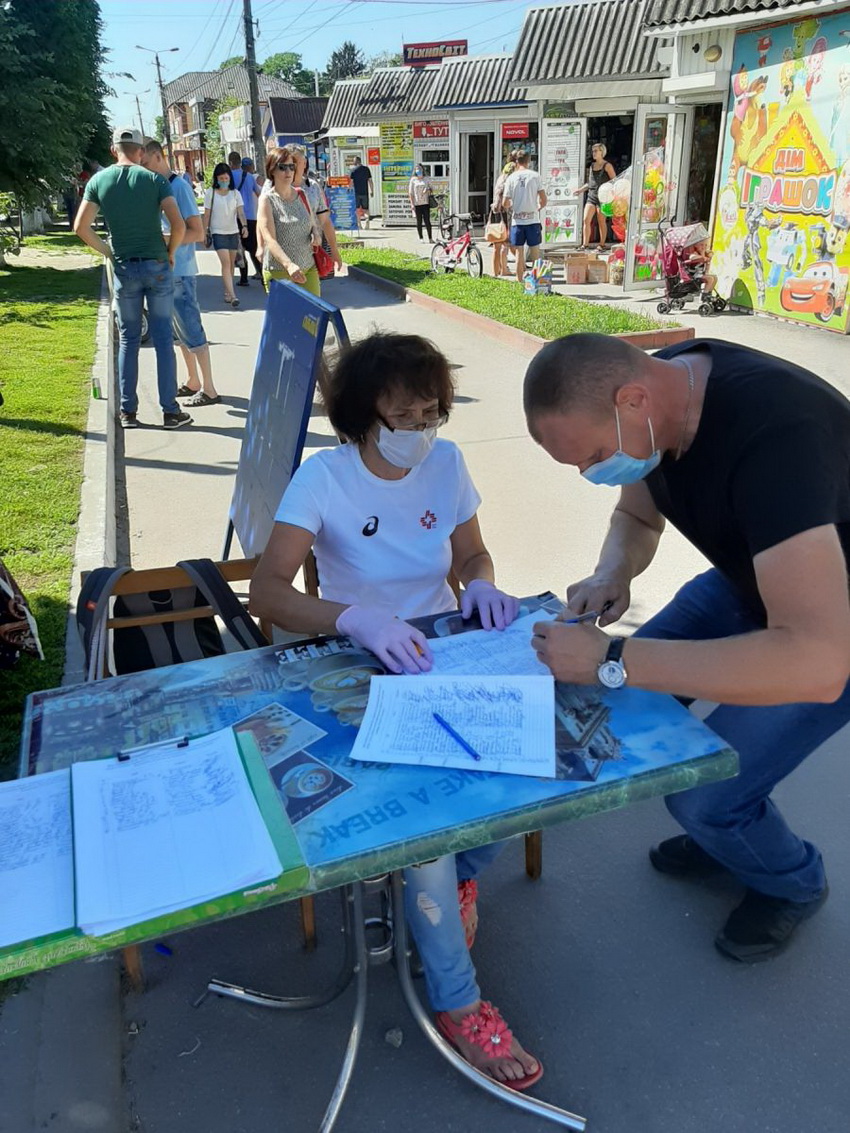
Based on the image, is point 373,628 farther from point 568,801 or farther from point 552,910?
point 552,910

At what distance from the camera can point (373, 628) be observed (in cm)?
196

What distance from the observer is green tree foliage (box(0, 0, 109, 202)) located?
1714 centimetres

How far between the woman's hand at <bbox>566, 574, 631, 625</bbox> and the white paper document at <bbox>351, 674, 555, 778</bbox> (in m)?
0.41

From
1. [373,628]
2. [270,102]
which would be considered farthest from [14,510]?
[270,102]

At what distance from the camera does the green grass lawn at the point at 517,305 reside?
927cm

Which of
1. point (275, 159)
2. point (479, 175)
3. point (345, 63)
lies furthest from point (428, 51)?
point (345, 63)

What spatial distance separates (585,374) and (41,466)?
4938 mm

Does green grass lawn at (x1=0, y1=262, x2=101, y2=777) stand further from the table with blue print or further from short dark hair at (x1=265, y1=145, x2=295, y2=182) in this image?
short dark hair at (x1=265, y1=145, x2=295, y2=182)

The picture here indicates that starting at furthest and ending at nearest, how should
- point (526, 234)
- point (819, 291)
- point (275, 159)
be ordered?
point (526, 234) < point (819, 291) < point (275, 159)

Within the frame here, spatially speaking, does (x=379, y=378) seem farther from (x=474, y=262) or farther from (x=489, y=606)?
(x=474, y=262)

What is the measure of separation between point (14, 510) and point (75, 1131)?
3.81 m

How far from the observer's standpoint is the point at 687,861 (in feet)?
8.42

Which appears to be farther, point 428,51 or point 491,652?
point 428,51

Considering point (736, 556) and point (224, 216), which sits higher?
point (224, 216)
